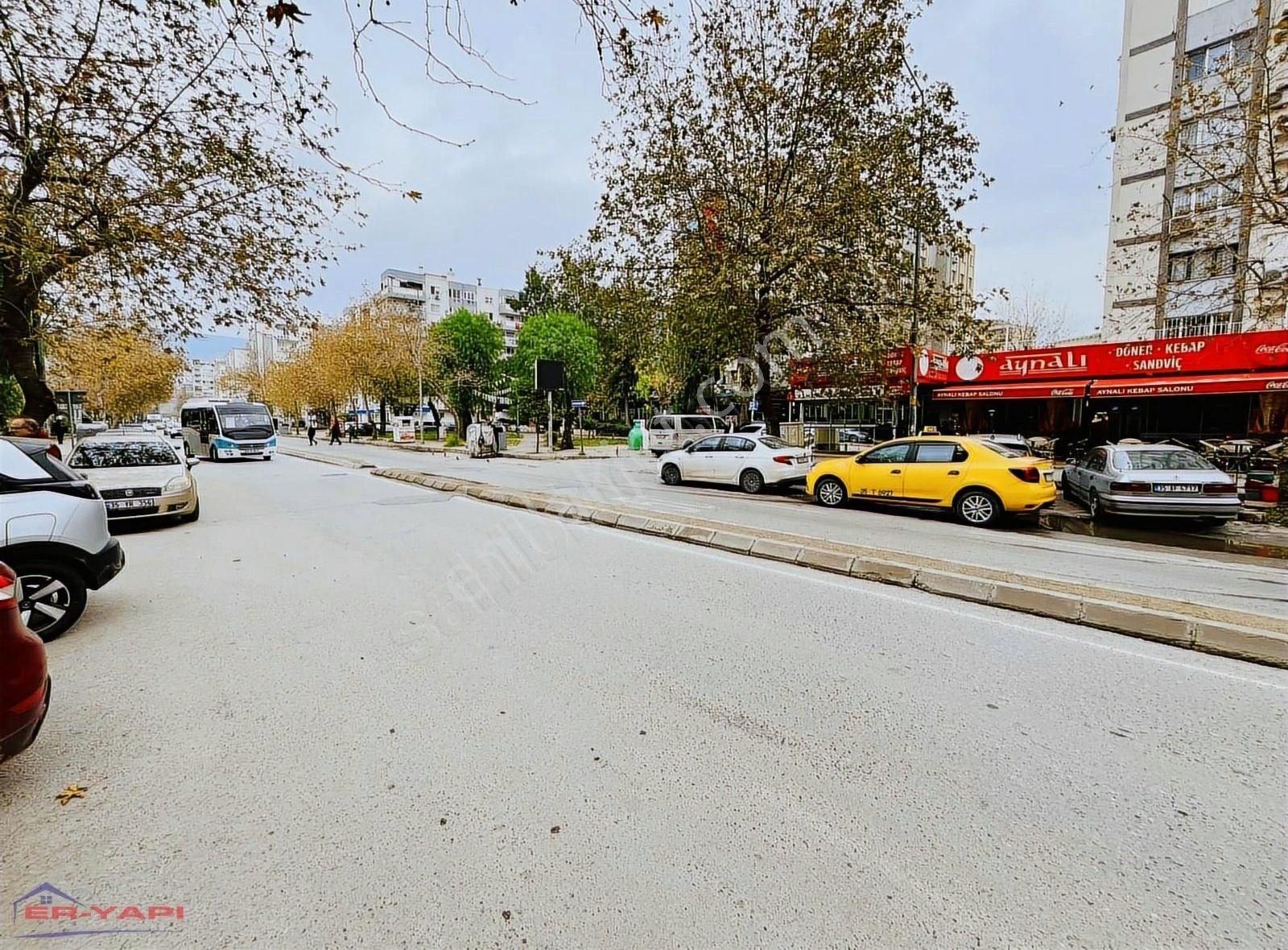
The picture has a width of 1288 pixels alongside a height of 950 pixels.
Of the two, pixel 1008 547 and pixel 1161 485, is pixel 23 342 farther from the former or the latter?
pixel 1161 485

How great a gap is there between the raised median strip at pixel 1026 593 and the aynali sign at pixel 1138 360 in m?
13.4

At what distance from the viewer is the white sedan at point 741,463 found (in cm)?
1345

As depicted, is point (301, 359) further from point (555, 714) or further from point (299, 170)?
point (555, 714)

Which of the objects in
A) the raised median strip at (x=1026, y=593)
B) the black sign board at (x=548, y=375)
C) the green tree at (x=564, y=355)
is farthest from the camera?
the green tree at (x=564, y=355)

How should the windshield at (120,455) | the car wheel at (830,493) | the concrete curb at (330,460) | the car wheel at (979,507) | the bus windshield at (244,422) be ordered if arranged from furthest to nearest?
the bus windshield at (244,422) → the concrete curb at (330,460) → the car wheel at (830,493) → the car wheel at (979,507) → the windshield at (120,455)

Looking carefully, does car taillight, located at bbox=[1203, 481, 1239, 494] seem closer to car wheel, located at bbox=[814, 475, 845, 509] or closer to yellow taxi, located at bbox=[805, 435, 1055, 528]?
yellow taxi, located at bbox=[805, 435, 1055, 528]

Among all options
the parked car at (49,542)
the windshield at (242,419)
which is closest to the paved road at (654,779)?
the parked car at (49,542)

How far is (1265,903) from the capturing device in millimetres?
1978

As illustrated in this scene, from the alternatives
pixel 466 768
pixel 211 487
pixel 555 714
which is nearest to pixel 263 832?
pixel 466 768

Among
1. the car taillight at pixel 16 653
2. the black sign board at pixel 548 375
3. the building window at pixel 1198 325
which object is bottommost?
the car taillight at pixel 16 653

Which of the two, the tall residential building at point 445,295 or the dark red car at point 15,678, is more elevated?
the tall residential building at point 445,295

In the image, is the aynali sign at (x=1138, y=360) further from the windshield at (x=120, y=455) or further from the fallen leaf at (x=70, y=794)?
the fallen leaf at (x=70, y=794)

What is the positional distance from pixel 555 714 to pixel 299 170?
33.8 ft

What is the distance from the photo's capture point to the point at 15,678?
251cm
